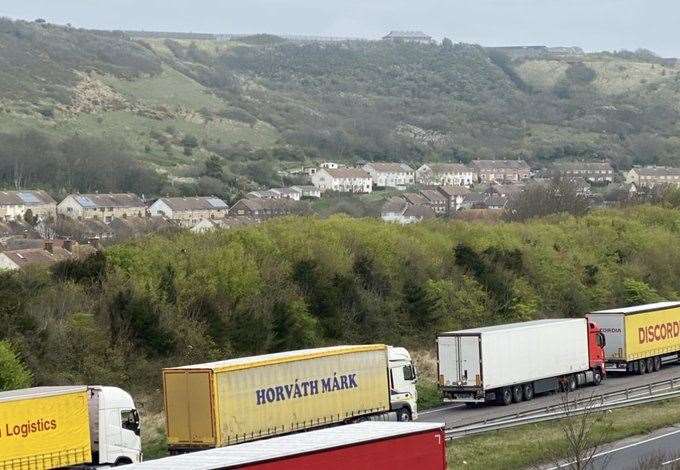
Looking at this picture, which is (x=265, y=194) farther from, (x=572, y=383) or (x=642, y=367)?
(x=572, y=383)

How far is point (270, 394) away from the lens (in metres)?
38.4

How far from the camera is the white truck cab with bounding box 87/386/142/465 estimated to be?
34.8 meters

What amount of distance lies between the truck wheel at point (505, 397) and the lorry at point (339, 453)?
2365 centimetres

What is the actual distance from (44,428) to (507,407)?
2300 cm

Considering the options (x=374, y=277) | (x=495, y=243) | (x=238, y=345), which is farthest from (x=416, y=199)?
(x=238, y=345)

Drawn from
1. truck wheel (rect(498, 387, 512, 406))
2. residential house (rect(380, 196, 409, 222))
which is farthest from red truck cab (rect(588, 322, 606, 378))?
residential house (rect(380, 196, 409, 222))

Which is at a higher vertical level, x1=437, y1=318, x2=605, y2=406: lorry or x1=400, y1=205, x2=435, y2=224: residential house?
x1=400, y1=205, x2=435, y2=224: residential house

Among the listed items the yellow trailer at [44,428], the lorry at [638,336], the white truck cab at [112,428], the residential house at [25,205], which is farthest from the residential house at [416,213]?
the yellow trailer at [44,428]

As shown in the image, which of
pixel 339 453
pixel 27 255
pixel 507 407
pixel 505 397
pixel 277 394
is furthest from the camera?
pixel 27 255

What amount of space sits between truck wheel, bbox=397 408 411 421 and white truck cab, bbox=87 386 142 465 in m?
11.4

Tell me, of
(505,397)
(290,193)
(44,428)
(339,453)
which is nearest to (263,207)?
(290,193)

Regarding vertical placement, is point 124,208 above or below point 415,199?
above

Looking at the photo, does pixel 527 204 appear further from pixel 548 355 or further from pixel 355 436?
pixel 355 436

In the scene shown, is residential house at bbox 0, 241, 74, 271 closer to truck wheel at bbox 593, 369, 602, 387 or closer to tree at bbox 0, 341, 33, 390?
tree at bbox 0, 341, 33, 390
